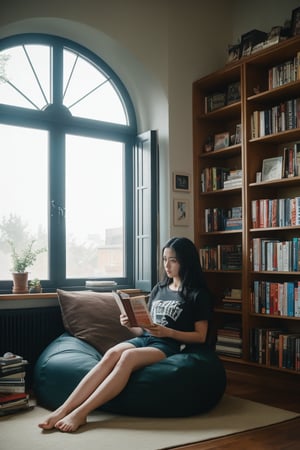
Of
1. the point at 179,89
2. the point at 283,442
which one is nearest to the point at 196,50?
the point at 179,89

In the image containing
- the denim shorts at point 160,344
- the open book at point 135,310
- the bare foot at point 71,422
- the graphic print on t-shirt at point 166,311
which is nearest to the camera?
the bare foot at point 71,422

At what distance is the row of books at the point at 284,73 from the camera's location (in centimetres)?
405

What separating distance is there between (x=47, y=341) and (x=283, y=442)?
2046mm

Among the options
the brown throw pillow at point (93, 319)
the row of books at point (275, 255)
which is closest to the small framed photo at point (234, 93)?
the row of books at point (275, 255)

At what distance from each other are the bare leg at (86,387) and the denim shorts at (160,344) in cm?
26

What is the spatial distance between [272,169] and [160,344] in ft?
5.65

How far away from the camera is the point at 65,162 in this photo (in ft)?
15.2

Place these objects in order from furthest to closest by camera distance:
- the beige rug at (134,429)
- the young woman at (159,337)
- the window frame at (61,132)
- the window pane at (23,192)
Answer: the window frame at (61,132) → the window pane at (23,192) → the young woman at (159,337) → the beige rug at (134,429)

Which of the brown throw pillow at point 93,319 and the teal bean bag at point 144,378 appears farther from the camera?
the brown throw pillow at point 93,319

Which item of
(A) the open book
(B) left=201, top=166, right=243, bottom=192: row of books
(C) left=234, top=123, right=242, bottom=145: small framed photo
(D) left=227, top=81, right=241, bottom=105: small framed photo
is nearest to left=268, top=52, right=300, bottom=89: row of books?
(D) left=227, top=81, right=241, bottom=105: small framed photo

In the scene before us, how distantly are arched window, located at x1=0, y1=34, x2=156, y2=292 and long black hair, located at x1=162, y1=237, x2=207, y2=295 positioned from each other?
1273 mm

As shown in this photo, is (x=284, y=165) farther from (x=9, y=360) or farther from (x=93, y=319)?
(x=9, y=360)

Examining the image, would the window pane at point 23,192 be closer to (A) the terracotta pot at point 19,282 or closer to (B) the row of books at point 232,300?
(A) the terracotta pot at point 19,282

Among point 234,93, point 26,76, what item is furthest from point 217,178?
point 26,76
